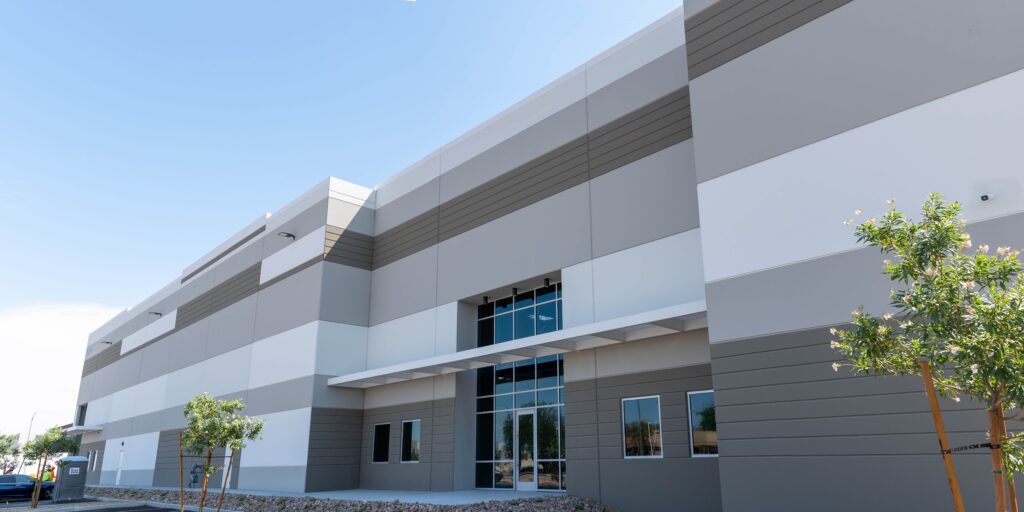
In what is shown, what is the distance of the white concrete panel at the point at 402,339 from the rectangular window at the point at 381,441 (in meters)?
2.15

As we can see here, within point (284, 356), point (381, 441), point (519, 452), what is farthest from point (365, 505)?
point (284, 356)

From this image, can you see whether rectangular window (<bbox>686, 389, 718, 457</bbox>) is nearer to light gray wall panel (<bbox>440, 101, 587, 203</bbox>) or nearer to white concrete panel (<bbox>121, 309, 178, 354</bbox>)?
light gray wall panel (<bbox>440, 101, 587, 203</bbox>)

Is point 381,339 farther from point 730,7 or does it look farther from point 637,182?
point 730,7

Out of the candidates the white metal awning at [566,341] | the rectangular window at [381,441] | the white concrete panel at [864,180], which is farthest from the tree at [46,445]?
the white concrete panel at [864,180]

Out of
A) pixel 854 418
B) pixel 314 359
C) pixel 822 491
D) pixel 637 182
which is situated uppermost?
pixel 637 182

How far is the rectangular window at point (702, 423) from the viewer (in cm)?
1467

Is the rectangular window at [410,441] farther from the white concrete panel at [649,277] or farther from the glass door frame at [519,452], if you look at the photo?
the white concrete panel at [649,277]

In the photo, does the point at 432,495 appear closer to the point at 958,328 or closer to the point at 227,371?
the point at 227,371

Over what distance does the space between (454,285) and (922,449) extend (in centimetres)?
1457

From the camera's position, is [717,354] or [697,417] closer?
[717,354]

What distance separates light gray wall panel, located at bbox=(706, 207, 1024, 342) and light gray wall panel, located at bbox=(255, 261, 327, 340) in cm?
1627

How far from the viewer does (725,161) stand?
13266 millimetres

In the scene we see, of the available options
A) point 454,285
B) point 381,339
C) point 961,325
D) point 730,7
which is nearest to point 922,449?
point 961,325

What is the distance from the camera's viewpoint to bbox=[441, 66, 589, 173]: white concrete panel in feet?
65.4
